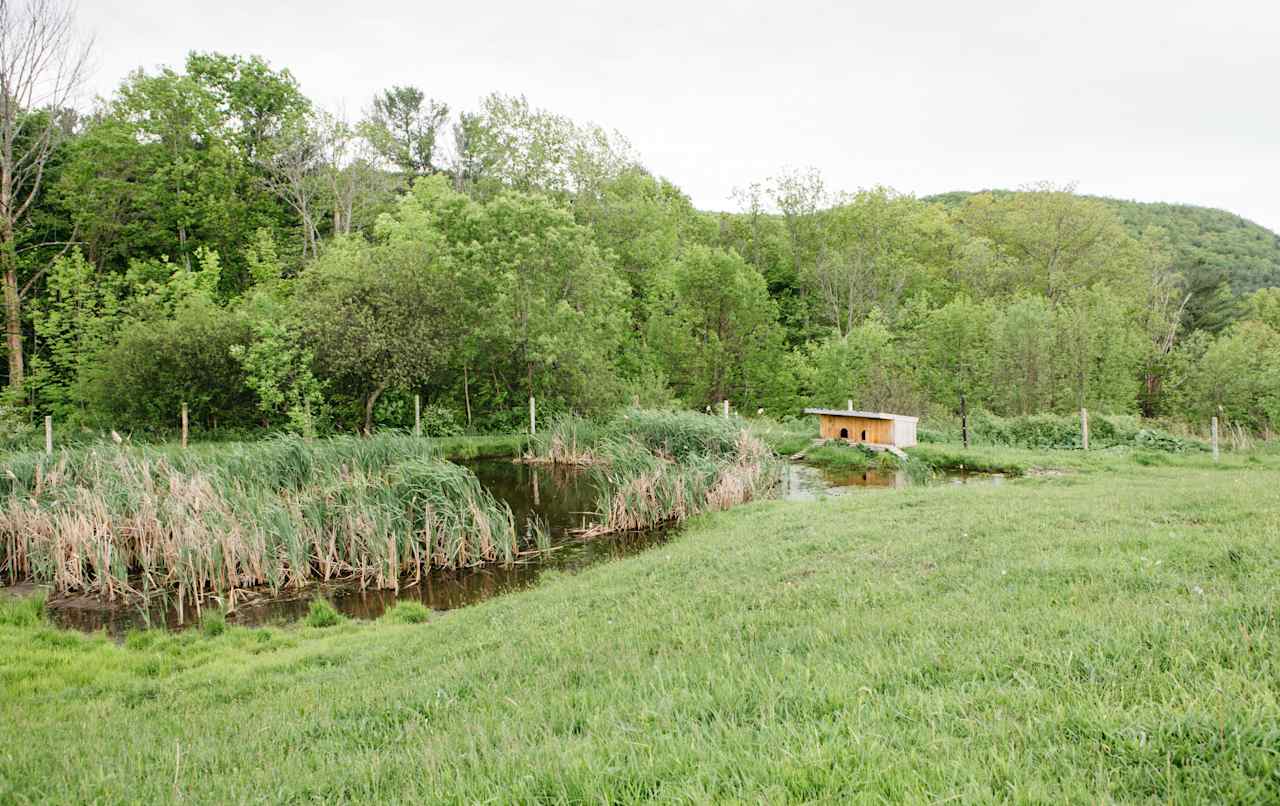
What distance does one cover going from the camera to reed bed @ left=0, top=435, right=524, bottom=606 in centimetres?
1043

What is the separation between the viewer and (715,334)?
34375mm

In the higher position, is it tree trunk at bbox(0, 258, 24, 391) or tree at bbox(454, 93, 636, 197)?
tree at bbox(454, 93, 636, 197)

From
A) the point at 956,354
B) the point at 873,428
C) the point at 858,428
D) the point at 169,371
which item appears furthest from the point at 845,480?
the point at 169,371

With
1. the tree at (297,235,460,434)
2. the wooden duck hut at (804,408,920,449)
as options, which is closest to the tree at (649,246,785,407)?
the wooden duck hut at (804,408,920,449)

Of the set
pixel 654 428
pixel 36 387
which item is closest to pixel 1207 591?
pixel 654 428

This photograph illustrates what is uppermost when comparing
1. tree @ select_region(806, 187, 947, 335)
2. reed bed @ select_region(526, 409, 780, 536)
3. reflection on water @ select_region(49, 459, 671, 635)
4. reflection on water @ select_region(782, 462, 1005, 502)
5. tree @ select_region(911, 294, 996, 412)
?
tree @ select_region(806, 187, 947, 335)

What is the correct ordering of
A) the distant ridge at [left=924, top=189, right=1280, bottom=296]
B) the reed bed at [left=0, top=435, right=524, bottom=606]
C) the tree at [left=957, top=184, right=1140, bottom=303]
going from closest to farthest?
the reed bed at [left=0, top=435, right=524, bottom=606], the tree at [left=957, top=184, right=1140, bottom=303], the distant ridge at [left=924, top=189, right=1280, bottom=296]

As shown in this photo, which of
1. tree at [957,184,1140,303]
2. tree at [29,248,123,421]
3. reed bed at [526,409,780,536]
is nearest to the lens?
reed bed at [526,409,780,536]

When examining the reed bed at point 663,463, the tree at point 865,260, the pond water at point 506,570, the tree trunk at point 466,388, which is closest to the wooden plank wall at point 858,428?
the pond water at point 506,570

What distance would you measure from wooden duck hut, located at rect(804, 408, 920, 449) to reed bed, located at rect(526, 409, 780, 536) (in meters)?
4.89

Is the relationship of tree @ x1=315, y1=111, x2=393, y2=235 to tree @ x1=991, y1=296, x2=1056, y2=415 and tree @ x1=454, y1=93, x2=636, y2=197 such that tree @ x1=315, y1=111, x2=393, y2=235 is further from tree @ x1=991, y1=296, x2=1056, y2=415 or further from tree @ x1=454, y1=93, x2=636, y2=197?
tree @ x1=991, y1=296, x2=1056, y2=415

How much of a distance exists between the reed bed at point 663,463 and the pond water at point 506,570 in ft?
1.99

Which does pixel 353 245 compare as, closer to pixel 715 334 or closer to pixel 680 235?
pixel 715 334

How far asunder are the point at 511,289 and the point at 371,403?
628cm
